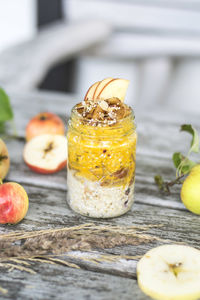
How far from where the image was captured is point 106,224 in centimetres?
90

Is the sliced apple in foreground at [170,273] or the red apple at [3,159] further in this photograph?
the red apple at [3,159]

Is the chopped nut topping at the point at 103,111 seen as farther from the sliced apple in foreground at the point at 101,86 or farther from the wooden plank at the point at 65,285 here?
the wooden plank at the point at 65,285

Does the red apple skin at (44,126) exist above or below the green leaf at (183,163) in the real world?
below

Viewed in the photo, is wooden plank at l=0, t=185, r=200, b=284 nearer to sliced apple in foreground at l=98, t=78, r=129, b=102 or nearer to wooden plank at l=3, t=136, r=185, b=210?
wooden plank at l=3, t=136, r=185, b=210

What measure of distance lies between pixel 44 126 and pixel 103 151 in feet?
1.42

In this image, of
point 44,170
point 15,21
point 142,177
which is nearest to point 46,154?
point 44,170

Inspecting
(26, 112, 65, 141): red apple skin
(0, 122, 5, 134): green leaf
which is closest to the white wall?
(0, 122, 5, 134): green leaf

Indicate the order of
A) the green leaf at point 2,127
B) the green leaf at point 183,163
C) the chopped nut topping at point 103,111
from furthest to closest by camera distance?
the green leaf at point 2,127
the green leaf at point 183,163
the chopped nut topping at point 103,111

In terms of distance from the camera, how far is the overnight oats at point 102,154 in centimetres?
85

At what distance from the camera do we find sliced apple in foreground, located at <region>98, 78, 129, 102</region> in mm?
870

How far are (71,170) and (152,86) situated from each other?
6.15 ft

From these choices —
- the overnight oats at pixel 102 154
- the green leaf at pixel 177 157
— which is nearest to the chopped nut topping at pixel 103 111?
the overnight oats at pixel 102 154

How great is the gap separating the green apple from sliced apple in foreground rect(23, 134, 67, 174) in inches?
14.4

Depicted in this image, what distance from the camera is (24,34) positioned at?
311cm
